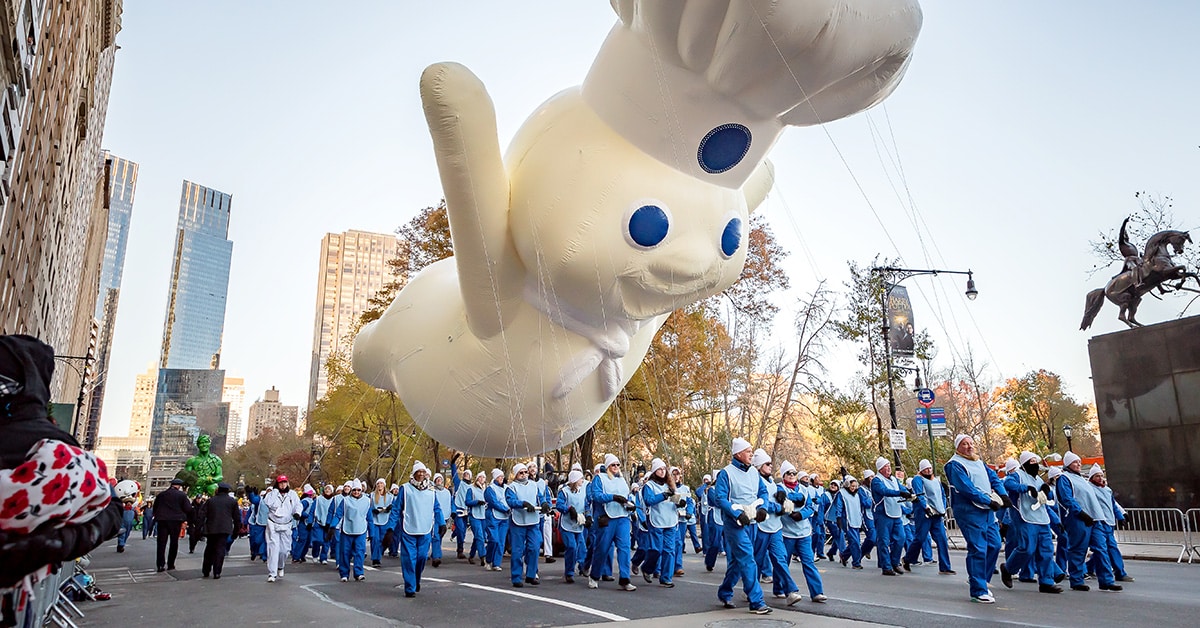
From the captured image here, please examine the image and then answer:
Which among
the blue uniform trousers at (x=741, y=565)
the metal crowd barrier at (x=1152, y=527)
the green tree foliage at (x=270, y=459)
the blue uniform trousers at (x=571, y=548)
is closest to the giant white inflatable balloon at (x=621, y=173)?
the blue uniform trousers at (x=741, y=565)

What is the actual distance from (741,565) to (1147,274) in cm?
1778

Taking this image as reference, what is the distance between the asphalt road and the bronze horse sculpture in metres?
9.72

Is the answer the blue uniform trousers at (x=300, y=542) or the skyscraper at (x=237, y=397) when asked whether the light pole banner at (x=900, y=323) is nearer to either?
the blue uniform trousers at (x=300, y=542)

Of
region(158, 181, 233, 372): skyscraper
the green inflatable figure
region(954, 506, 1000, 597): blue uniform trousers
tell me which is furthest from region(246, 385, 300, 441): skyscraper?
region(954, 506, 1000, 597): blue uniform trousers

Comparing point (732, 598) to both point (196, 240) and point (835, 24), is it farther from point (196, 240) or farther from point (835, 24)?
point (196, 240)

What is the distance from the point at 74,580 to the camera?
941 cm

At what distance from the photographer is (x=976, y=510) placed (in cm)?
840

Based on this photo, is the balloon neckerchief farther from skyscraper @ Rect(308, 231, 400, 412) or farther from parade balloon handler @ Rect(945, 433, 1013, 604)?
skyscraper @ Rect(308, 231, 400, 412)

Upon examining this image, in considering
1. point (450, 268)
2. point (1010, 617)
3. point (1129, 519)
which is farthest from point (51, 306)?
point (1129, 519)

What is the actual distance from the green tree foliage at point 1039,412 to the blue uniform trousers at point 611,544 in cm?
2306

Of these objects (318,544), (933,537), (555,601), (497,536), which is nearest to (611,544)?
(555,601)

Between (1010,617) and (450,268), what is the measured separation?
238 inches

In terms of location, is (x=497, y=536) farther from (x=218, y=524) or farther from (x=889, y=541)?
(x=889, y=541)

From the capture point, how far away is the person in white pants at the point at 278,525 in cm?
1205
